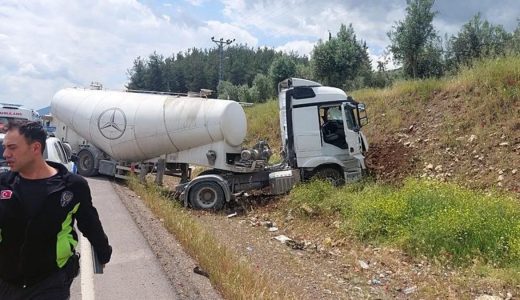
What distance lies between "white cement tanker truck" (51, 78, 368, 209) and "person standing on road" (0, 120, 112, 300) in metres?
9.48

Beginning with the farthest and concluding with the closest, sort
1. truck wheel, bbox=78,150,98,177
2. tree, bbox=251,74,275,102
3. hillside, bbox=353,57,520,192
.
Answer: tree, bbox=251,74,275,102 < truck wheel, bbox=78,150,98,177 < hillside, bbox=353,57,520,192

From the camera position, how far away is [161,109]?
44.3 feet

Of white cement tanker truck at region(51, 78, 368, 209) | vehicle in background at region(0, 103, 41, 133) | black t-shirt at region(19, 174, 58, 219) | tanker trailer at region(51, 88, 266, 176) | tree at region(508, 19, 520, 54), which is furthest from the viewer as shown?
vehicle in background at region(0, 103, 41, 133)

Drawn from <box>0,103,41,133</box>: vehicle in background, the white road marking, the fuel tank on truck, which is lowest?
the white road marking

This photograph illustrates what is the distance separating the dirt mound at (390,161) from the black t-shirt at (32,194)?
35.7 feet

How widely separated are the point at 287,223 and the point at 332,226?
140 centimetres

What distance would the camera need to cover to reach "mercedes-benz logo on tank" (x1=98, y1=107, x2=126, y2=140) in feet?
Result: 46.1

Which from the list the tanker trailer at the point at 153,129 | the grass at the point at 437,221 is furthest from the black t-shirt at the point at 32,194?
the tanker trailer at the point at 153,129

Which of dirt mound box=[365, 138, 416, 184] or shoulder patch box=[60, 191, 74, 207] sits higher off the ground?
shoulder patch box=[60, 191, 74, 207]

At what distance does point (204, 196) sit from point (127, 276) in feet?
22.8

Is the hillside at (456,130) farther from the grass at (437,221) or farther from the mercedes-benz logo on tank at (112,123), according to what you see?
the mercedes-benz logo on tank at (112,123)

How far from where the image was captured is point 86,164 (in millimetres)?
15156

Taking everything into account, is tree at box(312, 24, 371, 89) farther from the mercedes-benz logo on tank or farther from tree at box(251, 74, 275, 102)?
the mercedes-benz logo on tank

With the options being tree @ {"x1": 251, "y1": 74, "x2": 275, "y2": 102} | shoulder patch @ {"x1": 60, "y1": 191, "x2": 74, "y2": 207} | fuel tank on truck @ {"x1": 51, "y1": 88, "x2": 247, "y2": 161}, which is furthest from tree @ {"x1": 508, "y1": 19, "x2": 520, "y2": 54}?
tree @ {"x1": 251, "y1": 74, "x2": 275, "y2": 102}
